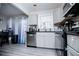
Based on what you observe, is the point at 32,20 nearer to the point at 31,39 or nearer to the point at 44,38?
the point at 31,39

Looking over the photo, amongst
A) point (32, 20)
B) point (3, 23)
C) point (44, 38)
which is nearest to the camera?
point (3, 23)

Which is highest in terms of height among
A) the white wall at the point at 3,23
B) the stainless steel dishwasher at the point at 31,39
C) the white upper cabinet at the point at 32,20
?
the white upper cabinet at the point at 32,20

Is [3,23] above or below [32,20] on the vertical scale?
below

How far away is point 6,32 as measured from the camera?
5.68 ft

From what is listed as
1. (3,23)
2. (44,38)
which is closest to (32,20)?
(44,38)

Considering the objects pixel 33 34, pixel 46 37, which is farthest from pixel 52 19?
pixel 33 34

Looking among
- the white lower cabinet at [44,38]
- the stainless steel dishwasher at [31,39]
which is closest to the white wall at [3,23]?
the white lower cabinet at [44,38]

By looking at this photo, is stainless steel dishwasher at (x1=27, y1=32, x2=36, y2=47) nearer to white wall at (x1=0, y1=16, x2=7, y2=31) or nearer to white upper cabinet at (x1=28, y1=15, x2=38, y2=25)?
white upper cabinet at (x1=28, y1=15, x2=38, y2=25)

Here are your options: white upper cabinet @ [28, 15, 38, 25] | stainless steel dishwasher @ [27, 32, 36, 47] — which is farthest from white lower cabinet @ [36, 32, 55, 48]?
white upper cabinet @ [28, 15, 38, 25]

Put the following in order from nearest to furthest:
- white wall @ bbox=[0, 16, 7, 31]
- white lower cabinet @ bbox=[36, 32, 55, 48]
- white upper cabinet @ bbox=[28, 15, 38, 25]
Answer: white wall @ bbox=[0, 16, 7, 31], white lower cabinet @ bbox=[36, 32, 55, 48], white upper cabinet @ bbox=[28, 15, 38, 25]

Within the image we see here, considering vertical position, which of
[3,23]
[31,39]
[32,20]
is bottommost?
[31,39]

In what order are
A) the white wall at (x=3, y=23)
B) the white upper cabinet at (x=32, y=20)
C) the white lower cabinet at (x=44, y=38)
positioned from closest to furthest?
1. the white wall at (x=3, y=23)
2. the white lower cabinet at (x=44, y=38)
3. the white upper cabinet at (x=32, y=20)

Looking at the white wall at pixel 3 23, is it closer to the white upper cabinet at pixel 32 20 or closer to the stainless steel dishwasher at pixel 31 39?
the white upper cabinet at pixel 32 20

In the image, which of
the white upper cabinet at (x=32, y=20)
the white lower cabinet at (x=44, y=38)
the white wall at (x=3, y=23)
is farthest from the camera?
the white upper cabinet at (x=32, y=20)
